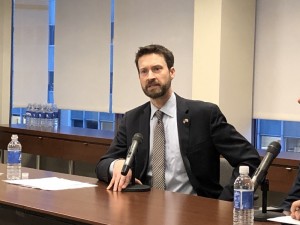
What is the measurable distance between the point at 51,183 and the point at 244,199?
4.14 feet

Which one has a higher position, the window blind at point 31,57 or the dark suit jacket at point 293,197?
the window blind at point 31,57

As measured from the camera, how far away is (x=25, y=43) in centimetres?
702

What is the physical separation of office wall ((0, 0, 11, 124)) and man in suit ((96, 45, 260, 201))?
13.5ft

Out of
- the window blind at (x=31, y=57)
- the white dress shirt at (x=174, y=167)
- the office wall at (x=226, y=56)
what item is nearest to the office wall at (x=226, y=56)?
the office wall at (x=226, y=56)

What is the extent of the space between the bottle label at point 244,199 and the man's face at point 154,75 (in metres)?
1.13

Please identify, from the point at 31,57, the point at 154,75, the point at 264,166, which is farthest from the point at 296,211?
the point at 31,57

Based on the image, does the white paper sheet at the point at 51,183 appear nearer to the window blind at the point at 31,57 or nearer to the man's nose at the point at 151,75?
the man's nose at the point at 151,75

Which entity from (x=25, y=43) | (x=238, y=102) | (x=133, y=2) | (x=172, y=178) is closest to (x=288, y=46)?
(x=238, y=102)

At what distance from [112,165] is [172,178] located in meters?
0.34

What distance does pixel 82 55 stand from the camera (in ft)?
21.7

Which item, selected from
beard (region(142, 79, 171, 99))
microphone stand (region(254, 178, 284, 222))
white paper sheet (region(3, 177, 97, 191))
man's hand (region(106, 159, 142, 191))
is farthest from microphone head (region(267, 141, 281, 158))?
white paper sheet (region(3, 177, 97, 191))

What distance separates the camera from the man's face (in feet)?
10.4

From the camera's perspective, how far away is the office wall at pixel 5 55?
6.99 meters

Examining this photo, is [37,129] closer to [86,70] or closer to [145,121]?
[86,70]
